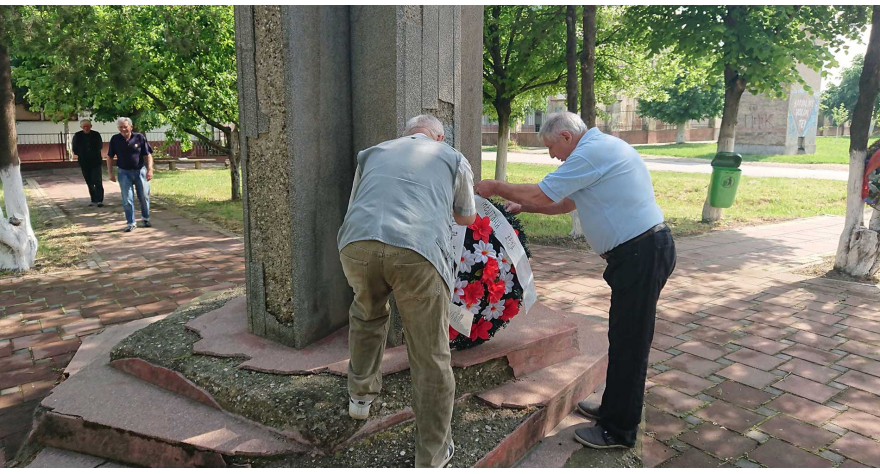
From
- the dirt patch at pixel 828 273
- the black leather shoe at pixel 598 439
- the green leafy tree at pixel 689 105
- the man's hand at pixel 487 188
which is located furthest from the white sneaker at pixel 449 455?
the green leafy tree at pixel 689 105

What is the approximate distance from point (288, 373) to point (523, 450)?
1.39 metres

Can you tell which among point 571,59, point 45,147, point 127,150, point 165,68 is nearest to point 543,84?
point 571,59

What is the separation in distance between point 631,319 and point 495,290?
0.81 m

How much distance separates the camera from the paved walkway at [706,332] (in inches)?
138

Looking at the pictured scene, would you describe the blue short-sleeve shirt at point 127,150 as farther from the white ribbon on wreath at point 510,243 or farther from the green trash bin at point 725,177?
the green trash bin at point 725,177

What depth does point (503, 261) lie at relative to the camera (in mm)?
3686

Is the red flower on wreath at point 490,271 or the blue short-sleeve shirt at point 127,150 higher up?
the blue short-sleeve shirt at point 127,150

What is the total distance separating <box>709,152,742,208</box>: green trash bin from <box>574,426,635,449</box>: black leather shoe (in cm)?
865

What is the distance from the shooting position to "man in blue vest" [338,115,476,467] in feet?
8.59

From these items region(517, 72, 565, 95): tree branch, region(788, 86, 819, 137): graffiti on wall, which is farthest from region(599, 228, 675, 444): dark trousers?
region(788, 86, 819, 137): graffiti on wall

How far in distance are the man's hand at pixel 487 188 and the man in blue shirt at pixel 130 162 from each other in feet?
26.9

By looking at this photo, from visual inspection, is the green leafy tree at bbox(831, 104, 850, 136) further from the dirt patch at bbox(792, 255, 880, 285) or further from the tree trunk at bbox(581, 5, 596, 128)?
the tree trunk at bbox(581, 5, 596, 128)

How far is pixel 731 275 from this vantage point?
23.8 feet

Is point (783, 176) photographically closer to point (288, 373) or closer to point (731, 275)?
point (731, 275)
